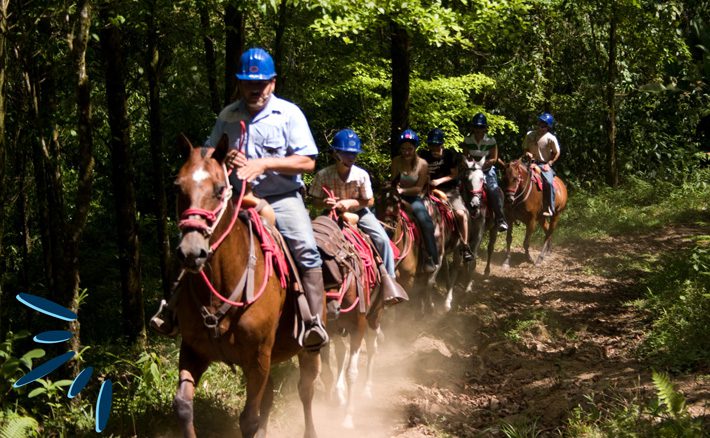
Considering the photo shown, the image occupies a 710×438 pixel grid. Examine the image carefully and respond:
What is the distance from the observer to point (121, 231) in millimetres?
11602

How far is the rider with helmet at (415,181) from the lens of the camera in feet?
38.0

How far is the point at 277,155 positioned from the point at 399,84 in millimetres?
8045

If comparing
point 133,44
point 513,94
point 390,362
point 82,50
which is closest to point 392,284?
point 390,362

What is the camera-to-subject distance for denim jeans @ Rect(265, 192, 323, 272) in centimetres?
658

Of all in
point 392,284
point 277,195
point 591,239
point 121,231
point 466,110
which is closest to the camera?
point 277,195

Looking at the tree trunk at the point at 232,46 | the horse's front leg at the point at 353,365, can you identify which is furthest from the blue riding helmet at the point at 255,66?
the tree trunk at the point at 232,46

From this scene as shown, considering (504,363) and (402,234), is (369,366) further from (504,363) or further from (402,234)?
(402,234)

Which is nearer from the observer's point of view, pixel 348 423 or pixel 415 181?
pixel 348 423

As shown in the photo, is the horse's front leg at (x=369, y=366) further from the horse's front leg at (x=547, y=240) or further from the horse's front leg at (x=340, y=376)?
the horse's front leg at (x=547, y=240)

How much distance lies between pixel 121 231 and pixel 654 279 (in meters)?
8.83

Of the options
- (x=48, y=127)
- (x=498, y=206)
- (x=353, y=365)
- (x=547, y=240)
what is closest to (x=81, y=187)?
(x=48, y=127)

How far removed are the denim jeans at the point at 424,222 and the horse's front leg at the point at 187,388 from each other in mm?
6495

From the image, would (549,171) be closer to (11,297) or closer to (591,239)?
(591,239)

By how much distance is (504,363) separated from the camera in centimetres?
1046
